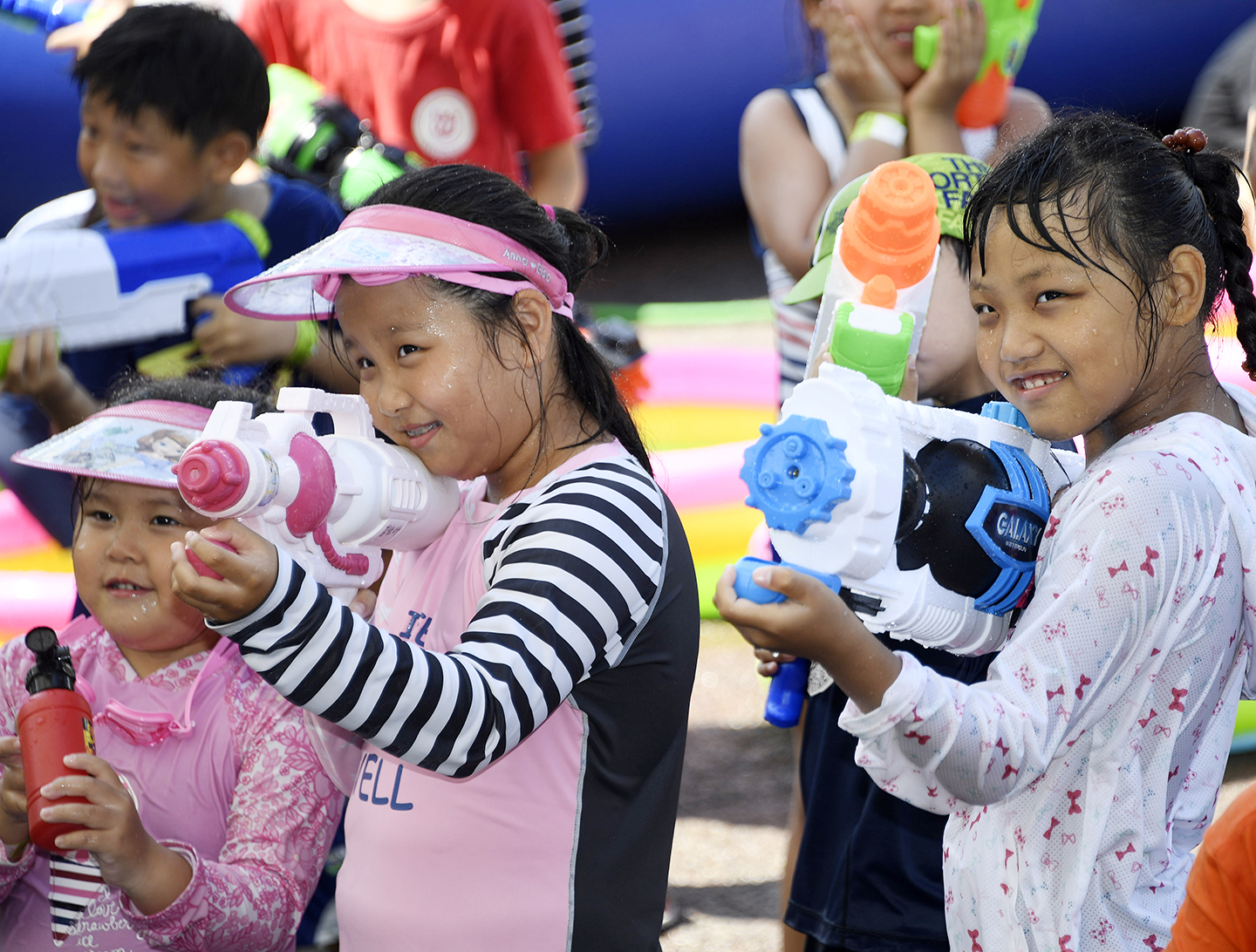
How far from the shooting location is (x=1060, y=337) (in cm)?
115

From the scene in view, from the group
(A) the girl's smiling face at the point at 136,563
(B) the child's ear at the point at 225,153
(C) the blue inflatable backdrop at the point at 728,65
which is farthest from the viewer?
(C) the blue inflatable backdrop at the point at 728,65

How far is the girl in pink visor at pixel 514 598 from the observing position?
3.93 feet

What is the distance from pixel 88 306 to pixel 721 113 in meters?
5.00

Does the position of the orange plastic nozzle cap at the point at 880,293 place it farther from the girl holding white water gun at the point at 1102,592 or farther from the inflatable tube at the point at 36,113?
the inflatable tube at the point at 36,113

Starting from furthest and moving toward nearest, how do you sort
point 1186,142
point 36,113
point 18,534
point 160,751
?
point 36,113 → point 18,534 → point 160,751 → point 1186,142

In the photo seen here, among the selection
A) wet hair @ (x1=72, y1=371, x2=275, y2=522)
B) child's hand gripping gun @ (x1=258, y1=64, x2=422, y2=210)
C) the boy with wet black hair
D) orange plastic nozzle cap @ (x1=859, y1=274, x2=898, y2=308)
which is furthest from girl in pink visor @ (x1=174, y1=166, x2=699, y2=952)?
child's hand gripping gun @ (x1=258, y1=64, x2=422, y2=210)

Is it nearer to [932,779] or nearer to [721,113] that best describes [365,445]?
[932,779]

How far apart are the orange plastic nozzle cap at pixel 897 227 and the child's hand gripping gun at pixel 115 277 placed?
1211 millimetres

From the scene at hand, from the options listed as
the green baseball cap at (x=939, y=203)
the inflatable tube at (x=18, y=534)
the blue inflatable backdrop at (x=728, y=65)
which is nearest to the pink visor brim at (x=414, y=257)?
the green baseball cap at (x=939, y=203)

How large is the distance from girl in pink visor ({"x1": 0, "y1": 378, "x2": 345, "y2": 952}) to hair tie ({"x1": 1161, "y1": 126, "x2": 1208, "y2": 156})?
110 cm

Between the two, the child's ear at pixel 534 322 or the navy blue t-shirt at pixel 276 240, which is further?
the navy blue t-shirt at pixel 276 240

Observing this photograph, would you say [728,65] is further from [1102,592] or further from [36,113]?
[1102,592]

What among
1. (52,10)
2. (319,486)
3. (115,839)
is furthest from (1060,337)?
(52,10)

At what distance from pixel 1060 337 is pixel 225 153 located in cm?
165
